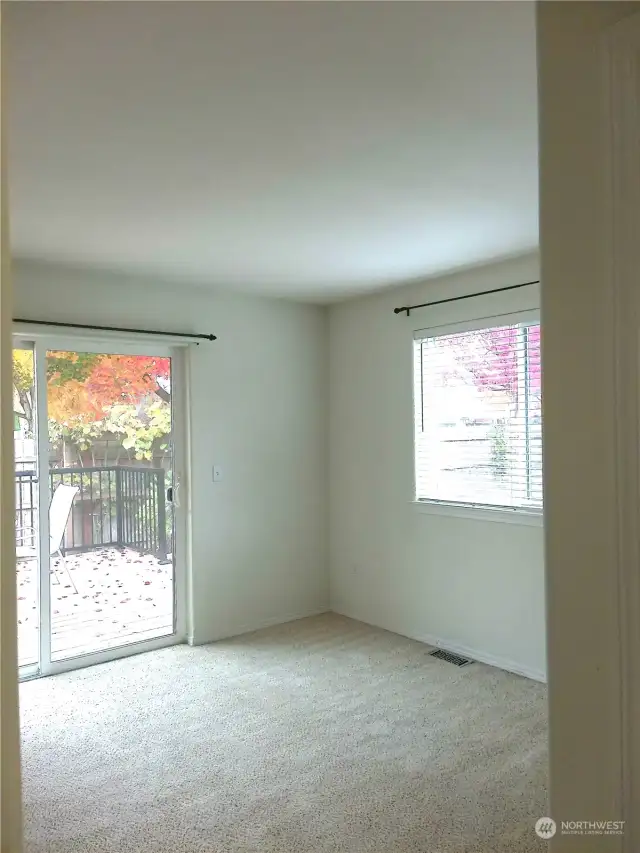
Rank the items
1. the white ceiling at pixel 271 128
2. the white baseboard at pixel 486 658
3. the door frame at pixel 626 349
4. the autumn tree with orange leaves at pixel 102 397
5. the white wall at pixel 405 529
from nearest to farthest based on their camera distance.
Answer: the door frame at pixel 626 349 < the white ceiling at pixel 271 128 < the white baseboard at pixel 486 658 < the white wall at pixel 405 529 < the autumn tree with orange leaves at pixel 102 397

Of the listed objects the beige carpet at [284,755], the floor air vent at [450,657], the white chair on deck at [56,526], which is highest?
the white chair on deck at [56,526]

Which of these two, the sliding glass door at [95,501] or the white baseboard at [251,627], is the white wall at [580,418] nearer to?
the sliding glass door at [95,501]

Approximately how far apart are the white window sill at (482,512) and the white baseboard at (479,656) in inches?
33.5

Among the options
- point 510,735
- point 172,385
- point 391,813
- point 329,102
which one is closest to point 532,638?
point 510,735

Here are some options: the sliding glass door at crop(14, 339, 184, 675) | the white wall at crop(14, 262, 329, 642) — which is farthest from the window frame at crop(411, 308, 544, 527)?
the sliding glass door at crop(14, 339, 184, 675)

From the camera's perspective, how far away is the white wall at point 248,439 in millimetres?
4278

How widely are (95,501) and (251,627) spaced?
4.96ft

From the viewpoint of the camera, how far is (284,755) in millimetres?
2844

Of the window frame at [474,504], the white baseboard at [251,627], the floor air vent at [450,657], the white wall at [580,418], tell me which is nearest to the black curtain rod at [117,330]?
the window frame at [474,504]

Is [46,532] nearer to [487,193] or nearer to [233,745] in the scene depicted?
[233,745]

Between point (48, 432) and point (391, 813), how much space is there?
9.39 feet

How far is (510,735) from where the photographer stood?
3.00 metres

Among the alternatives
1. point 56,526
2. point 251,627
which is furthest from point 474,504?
point 56,526

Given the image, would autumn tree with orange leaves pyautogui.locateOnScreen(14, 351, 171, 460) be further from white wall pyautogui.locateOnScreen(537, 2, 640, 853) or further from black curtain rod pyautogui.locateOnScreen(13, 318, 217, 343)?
white wall pyautogui.locateOnScreen(537, 2, 640, 853)
